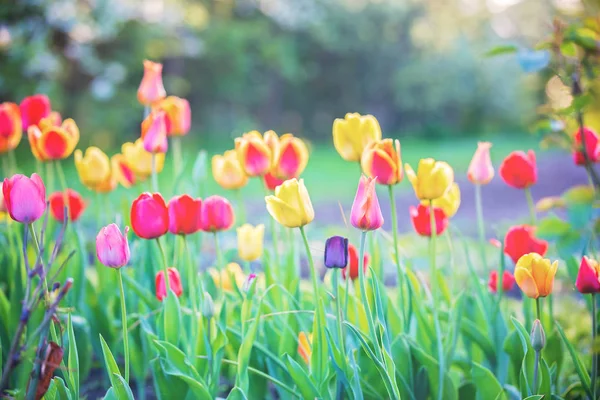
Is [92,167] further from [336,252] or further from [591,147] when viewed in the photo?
[591,147]

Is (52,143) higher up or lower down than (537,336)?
higher up

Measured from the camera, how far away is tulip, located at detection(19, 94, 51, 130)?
1977 mm

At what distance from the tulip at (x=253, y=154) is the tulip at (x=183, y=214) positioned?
20cm

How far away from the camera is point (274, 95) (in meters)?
15.6

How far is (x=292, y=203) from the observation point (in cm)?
118

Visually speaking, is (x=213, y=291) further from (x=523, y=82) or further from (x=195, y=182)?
(x=523, y=82)

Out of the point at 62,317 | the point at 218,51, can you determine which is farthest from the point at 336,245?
the point at 218,51

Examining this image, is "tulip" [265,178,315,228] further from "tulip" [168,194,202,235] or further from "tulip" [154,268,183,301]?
"tulip" [154,268,183,301]

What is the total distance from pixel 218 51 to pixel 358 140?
40.6ft

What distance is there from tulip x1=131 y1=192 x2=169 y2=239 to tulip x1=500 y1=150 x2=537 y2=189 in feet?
3.08

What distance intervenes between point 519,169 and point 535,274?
0.50 m

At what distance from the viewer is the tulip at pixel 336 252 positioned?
1.16m

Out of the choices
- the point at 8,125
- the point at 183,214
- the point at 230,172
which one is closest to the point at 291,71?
the point at 8,125

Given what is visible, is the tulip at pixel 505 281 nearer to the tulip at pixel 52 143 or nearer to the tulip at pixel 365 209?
the tulip at pixel 365 209
